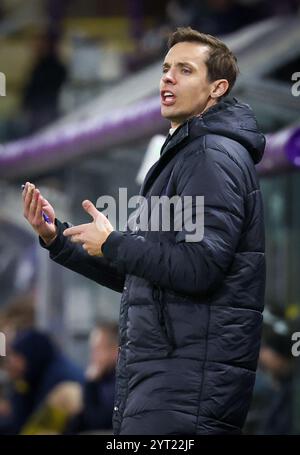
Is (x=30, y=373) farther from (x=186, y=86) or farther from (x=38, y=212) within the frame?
(x=186, y=86)

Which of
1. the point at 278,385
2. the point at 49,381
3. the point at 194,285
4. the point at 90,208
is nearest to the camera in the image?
the point at 194,285

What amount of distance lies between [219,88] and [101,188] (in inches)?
128

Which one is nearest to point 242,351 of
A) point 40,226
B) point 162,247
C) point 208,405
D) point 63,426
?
point 208,405

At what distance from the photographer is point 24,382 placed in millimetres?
6848

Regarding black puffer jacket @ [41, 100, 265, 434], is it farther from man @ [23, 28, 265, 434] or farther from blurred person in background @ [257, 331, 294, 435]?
blurred person in background @ [257, 331, 294, 435]

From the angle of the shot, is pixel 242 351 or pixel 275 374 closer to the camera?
pixel 242 351

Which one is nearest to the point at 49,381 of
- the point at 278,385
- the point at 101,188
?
the point at 101,188

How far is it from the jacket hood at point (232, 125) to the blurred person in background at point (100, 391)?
3.04 metres

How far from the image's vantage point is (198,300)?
8.93 feet

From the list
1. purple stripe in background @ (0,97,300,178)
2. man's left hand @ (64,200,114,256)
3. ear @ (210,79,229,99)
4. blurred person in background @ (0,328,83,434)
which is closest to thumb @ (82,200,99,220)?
man's left hand @ (64,200,114,256)

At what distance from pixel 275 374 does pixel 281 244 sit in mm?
642

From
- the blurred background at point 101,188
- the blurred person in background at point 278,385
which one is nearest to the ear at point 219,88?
the blurred background at point 101,188

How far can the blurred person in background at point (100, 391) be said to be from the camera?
5738mm
